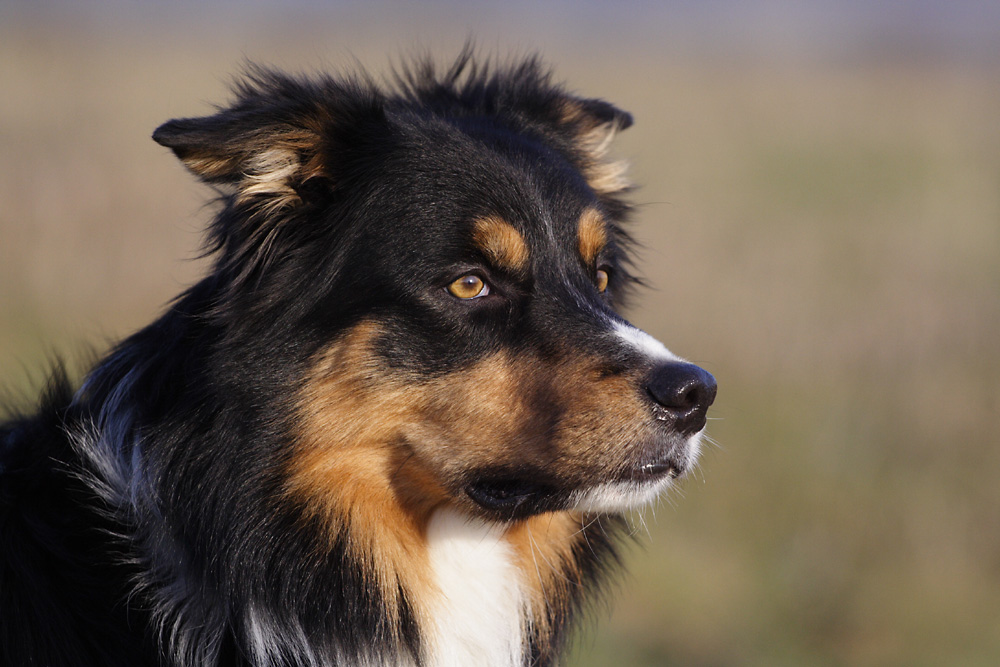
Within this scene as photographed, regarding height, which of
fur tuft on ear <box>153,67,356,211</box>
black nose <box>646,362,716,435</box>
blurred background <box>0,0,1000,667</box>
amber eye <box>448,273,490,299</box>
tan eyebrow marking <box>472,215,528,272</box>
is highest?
fur tuft on ear <box>153,67,356,211</box>

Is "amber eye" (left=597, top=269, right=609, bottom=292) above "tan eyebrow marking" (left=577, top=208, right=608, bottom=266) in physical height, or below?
below

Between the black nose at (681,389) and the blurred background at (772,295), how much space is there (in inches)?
47.5

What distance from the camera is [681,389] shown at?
10.5 ft

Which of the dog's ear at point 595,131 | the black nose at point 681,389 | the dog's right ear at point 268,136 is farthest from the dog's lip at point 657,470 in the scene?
the dog's ear at point 595,131

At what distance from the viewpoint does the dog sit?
3.22m

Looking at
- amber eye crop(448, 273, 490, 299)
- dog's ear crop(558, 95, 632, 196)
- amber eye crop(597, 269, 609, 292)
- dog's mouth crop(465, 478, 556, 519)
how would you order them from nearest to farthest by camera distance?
dog's mouth crop(465, 478, 556, 519) < amber eye crop(448, 273, 490, 299) < amber eye crop(597, 269, 609, 292) < dog's ear crop(558, 95, 632, 196)

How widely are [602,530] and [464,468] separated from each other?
965 mm

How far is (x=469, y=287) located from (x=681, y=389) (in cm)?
86

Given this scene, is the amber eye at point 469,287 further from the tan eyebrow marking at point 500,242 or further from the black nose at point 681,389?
the black nose at point 681,389

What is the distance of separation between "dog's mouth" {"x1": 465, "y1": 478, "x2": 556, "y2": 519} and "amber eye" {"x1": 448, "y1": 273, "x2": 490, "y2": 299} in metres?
0.68

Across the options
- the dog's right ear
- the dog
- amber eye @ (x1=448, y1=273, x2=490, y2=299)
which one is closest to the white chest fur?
the dog

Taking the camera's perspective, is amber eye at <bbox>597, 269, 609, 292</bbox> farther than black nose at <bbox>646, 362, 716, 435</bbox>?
Yes

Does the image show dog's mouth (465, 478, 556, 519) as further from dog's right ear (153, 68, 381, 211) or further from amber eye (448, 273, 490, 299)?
dog's right ear (153, 68, 381, 211)

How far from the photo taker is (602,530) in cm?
403
